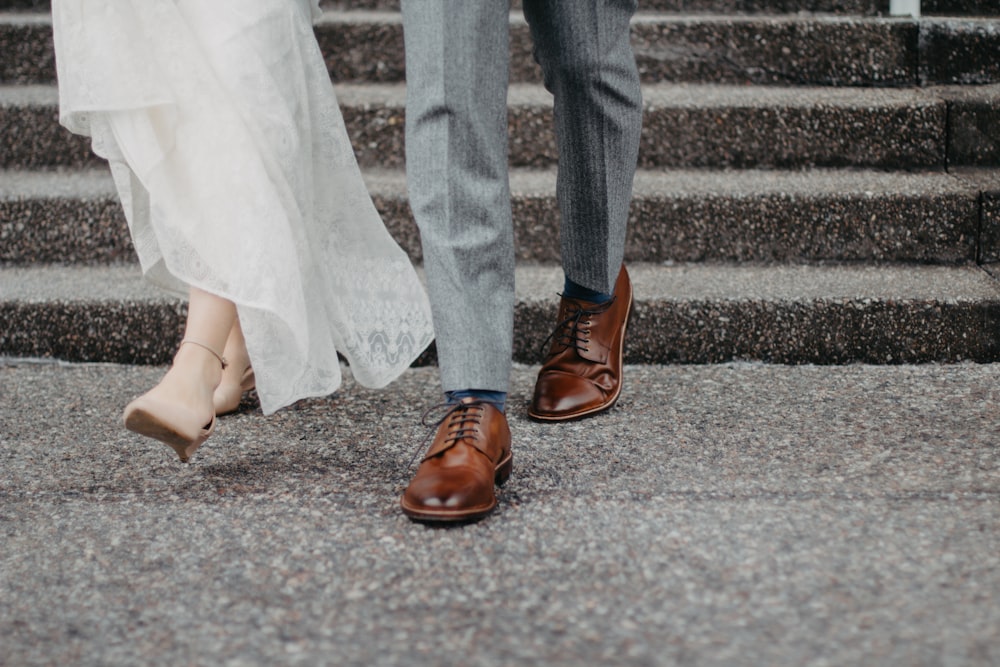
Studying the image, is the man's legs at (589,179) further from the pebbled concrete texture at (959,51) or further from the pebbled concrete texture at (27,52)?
the pebbled concrete texture at (27,52)

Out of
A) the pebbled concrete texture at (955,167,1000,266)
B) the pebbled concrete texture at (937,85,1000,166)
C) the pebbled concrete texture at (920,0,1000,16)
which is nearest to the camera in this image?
the pebbled concrete texture at (955,167,1000,266)

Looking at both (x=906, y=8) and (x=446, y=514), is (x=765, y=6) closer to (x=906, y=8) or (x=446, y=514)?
(x=906, y=8)

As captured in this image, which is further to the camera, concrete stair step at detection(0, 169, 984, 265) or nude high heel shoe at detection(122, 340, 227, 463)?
concrete stair step at detection(0, 169, 984, 265)

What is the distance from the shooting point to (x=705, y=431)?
5.96ft

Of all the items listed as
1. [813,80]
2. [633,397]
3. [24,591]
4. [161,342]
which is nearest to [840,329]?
[633,397]

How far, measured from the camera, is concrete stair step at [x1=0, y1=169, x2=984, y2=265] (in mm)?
2438

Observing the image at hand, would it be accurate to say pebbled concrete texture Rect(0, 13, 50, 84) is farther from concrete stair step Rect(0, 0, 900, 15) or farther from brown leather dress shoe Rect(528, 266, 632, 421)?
brown leather dress shoe Rect(528, 266, 632, 421)

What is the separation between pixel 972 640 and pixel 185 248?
1.29m

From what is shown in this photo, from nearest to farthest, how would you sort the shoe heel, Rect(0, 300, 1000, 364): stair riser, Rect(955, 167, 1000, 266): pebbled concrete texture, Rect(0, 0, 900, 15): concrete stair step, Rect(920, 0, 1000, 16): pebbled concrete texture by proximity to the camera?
the shoe heel
Rect(0, 300, 1000, 364): stair riser
Rect(955, 167, 1000, 266): pebbled concrete texture
Rect(920, 0, 1000, 16): pebbled concrete texture
Rect(0, 0, 900, 15): concrete stair step

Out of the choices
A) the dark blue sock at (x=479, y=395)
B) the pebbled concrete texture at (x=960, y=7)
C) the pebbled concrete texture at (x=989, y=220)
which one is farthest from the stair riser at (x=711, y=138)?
the dark blue sock at (x=479, y=395)

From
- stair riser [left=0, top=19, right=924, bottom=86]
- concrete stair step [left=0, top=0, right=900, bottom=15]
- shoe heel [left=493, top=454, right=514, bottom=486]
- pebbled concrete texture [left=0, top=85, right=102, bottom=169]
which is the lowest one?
shoe heel [left=493, top=454, right=514, bottom=486]

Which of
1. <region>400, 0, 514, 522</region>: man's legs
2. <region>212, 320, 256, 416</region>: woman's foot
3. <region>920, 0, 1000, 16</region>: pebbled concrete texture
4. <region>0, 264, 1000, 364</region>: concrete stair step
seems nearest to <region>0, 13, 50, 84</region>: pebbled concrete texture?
<region>0, 264, 1000, 364</region>: concrete stair step

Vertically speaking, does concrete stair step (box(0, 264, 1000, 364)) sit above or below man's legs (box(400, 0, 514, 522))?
below

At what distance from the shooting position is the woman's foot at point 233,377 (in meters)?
1.96
